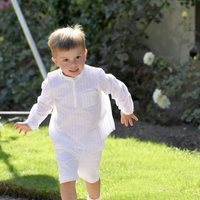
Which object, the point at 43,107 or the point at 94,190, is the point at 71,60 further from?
the point at 94,190

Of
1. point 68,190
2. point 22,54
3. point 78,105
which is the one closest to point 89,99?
point 78,105

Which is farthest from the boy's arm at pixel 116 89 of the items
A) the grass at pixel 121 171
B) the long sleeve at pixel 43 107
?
the grass at pixel 121 171

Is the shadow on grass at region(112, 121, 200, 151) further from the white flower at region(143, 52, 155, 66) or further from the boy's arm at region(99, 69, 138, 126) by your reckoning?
the boy's arm at region(99, 69, 138, 126)

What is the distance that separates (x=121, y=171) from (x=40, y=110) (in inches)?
55.0

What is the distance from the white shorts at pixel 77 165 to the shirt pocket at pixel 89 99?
0.30 meters

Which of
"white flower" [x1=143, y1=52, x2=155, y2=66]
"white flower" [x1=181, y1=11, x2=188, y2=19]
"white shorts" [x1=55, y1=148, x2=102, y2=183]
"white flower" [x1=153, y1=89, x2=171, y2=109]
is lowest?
"white flower" [x1=153, y1=89, x2=171, y2=109]

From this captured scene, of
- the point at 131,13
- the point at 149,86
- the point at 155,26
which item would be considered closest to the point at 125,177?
the point at 149,86

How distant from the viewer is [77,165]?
4133 millimetres

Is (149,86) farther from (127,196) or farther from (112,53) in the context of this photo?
(127,196)

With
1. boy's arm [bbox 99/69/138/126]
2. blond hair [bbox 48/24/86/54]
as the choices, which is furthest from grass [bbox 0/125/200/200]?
blond hair [bbox 48/24/86/54]

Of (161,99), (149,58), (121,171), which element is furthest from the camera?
(149,58)

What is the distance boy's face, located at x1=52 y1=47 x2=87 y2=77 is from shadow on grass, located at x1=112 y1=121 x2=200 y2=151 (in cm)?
228

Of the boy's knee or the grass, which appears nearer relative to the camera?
the boy's knee

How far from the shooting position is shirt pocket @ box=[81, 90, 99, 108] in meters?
4.10
